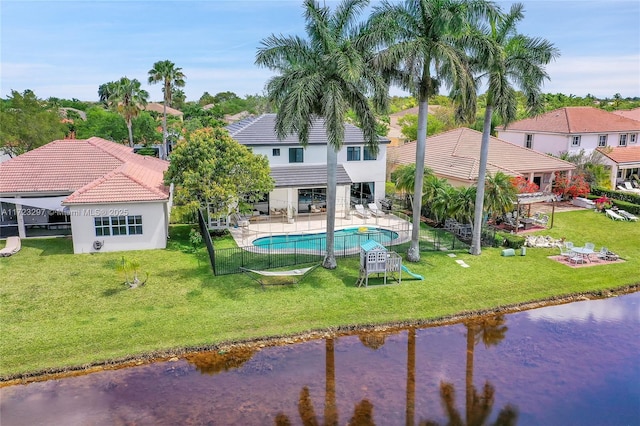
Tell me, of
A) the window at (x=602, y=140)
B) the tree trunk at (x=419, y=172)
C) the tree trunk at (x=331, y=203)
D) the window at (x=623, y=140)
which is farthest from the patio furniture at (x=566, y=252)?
the window at (x=623, y=140)

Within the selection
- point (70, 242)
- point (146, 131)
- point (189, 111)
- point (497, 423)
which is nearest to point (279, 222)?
point (70, 242)

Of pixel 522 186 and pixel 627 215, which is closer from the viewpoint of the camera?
pixel 522 186

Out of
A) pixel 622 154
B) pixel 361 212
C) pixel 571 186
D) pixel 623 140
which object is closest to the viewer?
pixel 361 212

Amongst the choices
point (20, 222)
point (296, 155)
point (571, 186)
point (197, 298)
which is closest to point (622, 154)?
point (571, 186)

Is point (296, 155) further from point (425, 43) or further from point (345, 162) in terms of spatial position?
point (425, 43)

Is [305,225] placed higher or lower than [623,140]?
lower

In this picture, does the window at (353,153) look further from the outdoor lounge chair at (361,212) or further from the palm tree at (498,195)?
the palm tree at (498,195)

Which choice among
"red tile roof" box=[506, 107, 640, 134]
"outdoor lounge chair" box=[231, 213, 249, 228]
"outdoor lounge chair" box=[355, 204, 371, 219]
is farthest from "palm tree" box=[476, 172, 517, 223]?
"red tile roof" box=[506, 107, 640, 134]
